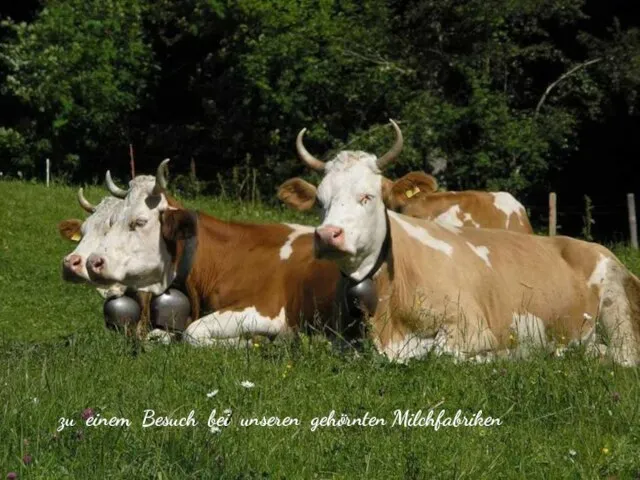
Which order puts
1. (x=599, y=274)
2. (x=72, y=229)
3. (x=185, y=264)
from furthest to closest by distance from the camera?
(x=72, y=229) → (x=185, y=264) → (x=599, y=274)

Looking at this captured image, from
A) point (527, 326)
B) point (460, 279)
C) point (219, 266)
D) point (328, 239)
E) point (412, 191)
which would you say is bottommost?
point (527, 326)

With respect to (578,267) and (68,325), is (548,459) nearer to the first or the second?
(578,267)

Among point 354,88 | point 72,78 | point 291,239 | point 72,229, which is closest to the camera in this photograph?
point 291,239

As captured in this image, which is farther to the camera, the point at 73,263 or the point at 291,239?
the point at 291,239

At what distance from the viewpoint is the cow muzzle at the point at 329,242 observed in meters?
9.54

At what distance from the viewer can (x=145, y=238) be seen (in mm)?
11352

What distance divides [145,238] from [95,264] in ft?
1.78

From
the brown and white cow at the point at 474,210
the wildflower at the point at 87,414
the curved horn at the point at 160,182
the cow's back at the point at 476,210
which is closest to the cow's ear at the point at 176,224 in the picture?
the curved horn at the point at 160,182

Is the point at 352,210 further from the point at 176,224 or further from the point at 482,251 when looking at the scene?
the point at 176,224


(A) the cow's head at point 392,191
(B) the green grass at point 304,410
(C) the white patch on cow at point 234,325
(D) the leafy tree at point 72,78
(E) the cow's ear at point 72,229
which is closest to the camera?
(B) the green grass at point 304,410

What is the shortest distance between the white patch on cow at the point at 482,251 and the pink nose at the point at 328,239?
1.70m

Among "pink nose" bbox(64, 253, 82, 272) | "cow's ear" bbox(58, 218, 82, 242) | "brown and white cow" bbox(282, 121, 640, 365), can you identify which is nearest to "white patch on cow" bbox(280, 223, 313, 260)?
"brown and white cow" bbox(282, 121, 640, 365)

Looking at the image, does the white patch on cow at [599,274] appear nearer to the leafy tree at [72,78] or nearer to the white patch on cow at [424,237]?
the white patch on cow at [424,237]

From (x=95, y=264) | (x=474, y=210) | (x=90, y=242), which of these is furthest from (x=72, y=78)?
(x=95, y=264)
